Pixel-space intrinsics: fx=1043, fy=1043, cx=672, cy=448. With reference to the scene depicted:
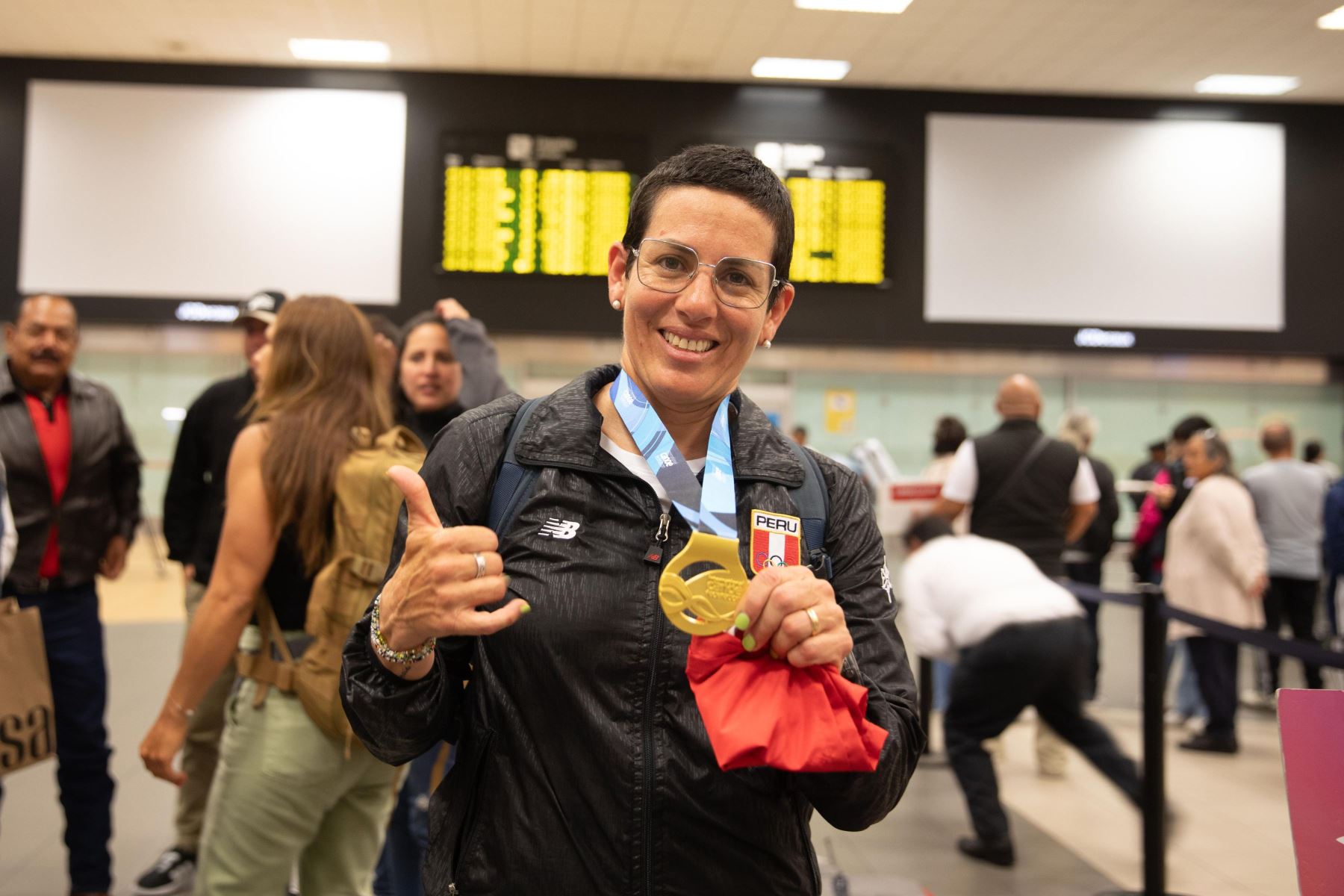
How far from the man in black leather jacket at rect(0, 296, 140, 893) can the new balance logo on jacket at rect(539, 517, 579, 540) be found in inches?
107

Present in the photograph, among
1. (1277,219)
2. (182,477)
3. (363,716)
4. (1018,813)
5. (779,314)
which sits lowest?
(1018,813)

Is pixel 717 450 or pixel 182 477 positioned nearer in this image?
pixel 717 450

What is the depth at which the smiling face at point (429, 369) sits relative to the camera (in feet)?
10.7

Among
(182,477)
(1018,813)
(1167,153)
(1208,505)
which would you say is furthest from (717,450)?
(1167,153)

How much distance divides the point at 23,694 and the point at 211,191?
6082mm

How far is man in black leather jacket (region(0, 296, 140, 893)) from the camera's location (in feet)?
10.6

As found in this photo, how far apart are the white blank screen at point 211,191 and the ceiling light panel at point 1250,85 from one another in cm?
639

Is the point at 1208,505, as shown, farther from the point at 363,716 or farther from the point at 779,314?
the point at 363,716

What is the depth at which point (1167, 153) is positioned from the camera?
8.47 m

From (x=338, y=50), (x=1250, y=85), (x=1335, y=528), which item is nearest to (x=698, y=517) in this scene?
(x=1335, y=528)

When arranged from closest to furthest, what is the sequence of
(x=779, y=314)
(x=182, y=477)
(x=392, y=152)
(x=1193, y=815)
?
(x=779, y=314)
(x=182, y=477)
(x=1193, y=815)
(x=392, y=152)

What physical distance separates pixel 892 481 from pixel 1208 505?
1765mm

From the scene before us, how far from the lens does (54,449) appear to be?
3.46m

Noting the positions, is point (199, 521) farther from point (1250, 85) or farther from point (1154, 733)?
point (1250, 85)
